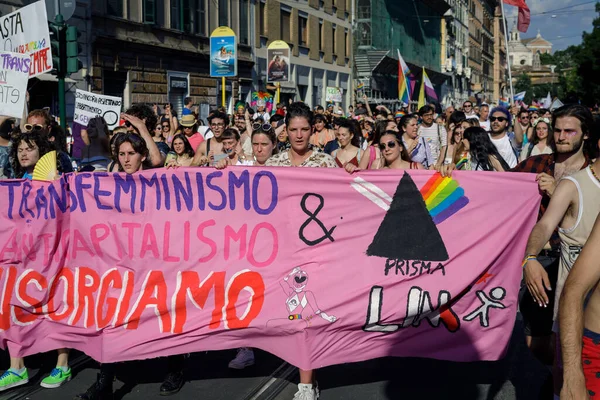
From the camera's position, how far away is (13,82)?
27.0ft

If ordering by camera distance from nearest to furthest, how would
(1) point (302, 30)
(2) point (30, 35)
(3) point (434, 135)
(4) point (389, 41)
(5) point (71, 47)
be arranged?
1. (2) point (30, 35)
2. (5) point (71, 47)
3. (3) point (434, 135)
4. (1) point (302, 30)
5. (4) point (389, 41)

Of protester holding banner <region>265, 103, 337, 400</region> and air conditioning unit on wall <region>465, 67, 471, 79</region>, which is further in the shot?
air conditioning unit on wall <region>465, 67, 471, 79</region>

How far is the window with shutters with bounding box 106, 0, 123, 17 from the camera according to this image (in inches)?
834

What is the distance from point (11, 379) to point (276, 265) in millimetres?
2026

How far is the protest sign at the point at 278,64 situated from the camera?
2267cm

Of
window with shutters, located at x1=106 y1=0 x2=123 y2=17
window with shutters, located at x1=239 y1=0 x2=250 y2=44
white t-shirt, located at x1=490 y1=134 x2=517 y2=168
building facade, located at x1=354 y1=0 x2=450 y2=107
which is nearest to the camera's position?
white t-shirt, located at x1=490 y1=134 x2=517 y2=168

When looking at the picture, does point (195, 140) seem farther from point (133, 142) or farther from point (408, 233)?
point (408, 233)

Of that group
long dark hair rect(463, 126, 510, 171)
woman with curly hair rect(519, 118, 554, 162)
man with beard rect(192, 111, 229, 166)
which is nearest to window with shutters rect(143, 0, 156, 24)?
man with beard rect(192, 111, 229, 166)

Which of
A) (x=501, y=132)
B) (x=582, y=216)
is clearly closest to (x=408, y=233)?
(x=582, y=216)

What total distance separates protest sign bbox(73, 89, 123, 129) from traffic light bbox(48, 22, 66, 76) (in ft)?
2.61

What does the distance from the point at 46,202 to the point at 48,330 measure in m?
0.93

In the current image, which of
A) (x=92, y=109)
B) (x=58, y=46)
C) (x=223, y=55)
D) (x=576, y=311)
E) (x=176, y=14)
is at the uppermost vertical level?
(x=176, y=14)

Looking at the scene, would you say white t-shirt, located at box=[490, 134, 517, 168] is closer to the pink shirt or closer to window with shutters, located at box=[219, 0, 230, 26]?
the pink shirt

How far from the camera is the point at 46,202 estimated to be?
5555 mm
